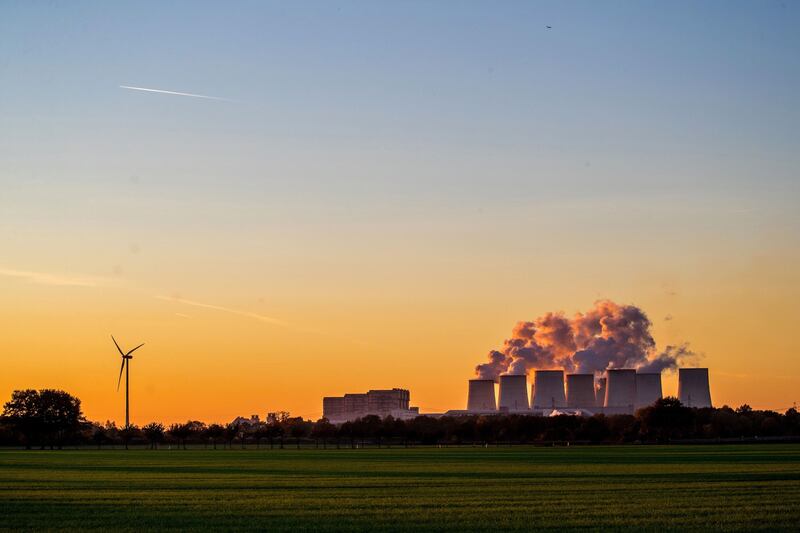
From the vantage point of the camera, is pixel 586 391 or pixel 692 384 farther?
pixel 586 391

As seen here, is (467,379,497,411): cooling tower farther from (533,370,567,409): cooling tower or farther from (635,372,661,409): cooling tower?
(635,372,661,409): cooling tower

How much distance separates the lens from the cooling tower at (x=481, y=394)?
17675 centimetres

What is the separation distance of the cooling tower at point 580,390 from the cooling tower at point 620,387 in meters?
4.33

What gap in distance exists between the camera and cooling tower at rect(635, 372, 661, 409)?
168250 millimetres

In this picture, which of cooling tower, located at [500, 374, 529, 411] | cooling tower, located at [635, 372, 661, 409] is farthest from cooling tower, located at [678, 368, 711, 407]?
cooling tower, located at [500, 374, 529, 411]

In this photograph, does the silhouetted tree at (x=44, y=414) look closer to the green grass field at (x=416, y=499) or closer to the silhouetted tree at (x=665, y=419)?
the silhouetted tree at (x=665, y=419)

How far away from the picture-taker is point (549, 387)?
168875mm

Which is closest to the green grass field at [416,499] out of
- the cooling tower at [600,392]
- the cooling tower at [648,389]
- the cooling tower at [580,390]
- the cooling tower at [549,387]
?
the cooling tower at [549,387]

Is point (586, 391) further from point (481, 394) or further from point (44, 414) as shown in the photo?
point (44, 414)

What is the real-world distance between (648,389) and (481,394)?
79.6 feet

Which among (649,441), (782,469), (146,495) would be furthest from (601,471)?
(649,441)

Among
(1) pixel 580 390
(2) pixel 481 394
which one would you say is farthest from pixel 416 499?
(2) pixel 481 394

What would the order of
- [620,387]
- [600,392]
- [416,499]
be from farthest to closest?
1. [600,392]
2. [620,387]
3. [416,499]

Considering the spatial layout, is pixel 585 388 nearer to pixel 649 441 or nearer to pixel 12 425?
pixel 649 441
